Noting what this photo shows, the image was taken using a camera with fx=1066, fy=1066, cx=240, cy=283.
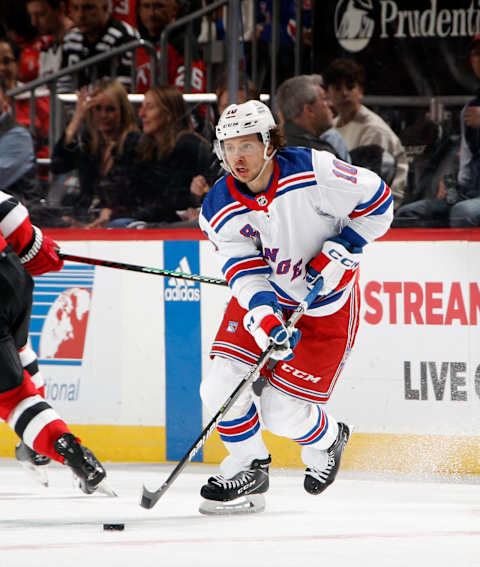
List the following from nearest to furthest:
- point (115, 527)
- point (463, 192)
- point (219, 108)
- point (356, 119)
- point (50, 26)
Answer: point (115, 527) → point (463, 192) → point (356, 119) → point (219, 108) → point (50, 26)

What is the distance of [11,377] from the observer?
2936 mm

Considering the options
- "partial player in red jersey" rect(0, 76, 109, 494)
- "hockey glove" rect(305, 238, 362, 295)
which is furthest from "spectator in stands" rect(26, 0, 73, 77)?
"hockey glove" rect(305, 238, 362, 295)

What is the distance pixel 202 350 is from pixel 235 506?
1.11 meters

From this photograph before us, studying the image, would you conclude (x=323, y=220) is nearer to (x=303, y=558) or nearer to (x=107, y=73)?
(x=303, y=558)

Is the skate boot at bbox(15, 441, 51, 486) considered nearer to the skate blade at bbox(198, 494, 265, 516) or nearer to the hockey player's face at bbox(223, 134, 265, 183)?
the skate blade at bbox(198, 494, 265, 516)

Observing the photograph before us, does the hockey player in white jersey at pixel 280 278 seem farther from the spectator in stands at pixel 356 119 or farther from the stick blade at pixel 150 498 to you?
the spectator in stands at pixel 356 119

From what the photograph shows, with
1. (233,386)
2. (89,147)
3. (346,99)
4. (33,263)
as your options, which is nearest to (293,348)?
(233,386)

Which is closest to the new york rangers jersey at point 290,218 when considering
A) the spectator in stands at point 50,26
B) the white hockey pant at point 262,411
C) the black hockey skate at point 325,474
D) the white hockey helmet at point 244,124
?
the white hockey helmet at point 244,124

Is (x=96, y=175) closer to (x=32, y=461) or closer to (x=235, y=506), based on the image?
(x=32, y=461)

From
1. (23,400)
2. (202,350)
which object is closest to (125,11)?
(202,350)

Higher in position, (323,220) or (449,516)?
(323,220)

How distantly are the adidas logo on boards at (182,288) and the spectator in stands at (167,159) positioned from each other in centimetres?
31

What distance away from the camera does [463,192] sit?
4246 mm

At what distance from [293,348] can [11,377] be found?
833mm
